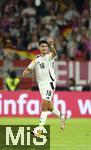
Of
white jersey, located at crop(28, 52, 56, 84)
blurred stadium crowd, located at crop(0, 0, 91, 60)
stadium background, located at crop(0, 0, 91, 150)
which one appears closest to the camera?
white jersey, located at crop(28, 52, 56, 84)

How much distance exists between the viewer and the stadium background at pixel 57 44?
2167cm

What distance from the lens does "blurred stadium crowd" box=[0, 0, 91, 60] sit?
24.7m

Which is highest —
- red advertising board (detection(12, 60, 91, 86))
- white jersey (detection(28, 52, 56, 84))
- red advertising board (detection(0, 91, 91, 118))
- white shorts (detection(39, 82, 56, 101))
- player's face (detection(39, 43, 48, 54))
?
player's face (detection(39, 43, 48, 54))

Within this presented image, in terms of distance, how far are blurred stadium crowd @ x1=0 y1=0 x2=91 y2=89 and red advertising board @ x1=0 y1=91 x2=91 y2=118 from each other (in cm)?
227

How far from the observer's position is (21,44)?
25.3m

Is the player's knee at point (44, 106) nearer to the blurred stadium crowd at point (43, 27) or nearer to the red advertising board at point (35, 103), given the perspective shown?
the red advertising board at point (35, 103)

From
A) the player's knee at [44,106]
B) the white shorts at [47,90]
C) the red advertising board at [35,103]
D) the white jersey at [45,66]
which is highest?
the white jersey at [45,66]

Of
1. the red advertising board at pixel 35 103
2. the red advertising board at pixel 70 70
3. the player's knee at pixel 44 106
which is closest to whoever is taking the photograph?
the player's knee at pixel 44 106

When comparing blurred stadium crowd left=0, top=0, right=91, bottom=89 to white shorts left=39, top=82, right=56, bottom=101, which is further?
blurred stadium crowd left=0, top=0, right=91, bottom=89

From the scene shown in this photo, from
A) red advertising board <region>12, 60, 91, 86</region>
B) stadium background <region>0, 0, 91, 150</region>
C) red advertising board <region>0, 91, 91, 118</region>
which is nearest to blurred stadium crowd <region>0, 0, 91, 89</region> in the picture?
stadium background <region>0, 0, 91, 150</region>

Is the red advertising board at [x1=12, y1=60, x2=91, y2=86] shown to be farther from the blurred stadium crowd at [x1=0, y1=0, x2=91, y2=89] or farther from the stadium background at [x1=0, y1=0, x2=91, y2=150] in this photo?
the blurred stadium crowd at [x1=0, y1=0, x2=91, y2=89]

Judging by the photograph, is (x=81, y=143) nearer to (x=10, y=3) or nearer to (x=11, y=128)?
(x=11, y=128)

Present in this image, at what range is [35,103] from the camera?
21547 mm

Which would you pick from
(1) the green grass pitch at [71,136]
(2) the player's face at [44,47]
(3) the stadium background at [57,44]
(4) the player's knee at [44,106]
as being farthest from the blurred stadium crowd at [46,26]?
(2) the player's face at [44,47]
